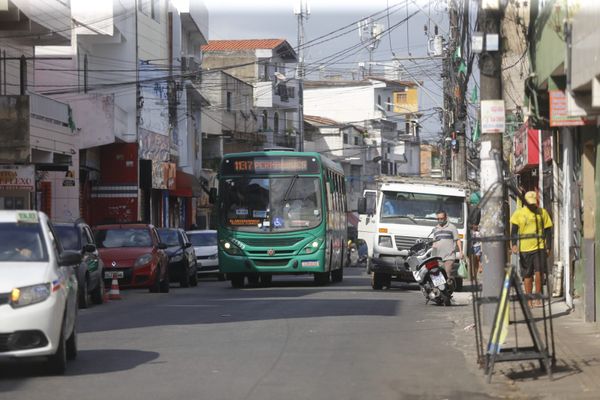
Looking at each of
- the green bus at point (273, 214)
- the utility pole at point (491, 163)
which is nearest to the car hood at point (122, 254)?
the green bus at point (273, 214)

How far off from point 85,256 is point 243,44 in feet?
217

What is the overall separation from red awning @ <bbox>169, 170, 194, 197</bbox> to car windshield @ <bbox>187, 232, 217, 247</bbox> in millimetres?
17954

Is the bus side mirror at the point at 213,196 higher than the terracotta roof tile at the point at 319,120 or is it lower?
lower

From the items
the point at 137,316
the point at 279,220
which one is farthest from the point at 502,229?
the point at 279,220

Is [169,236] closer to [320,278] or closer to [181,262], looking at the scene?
[181,262]

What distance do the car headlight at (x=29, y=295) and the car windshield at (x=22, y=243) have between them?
32.5 inches

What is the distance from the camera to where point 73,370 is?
12398mm

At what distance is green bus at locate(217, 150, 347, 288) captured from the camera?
29.6 m

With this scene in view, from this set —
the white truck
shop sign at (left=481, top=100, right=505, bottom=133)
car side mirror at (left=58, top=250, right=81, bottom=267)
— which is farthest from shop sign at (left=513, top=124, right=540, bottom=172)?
car side mirror at (left=58, top=250, right=81, bottom=267)

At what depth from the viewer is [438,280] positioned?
22578 millimetres

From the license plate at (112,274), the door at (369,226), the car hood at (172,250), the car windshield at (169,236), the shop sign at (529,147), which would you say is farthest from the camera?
the car windshield at (169,236)

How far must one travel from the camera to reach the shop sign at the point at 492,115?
48.7 feet

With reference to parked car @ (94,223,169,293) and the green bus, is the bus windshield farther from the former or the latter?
parked car @ (94,223,169,293)

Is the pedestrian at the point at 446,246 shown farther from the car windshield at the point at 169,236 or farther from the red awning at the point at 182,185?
the red awning at the point at 182,185
